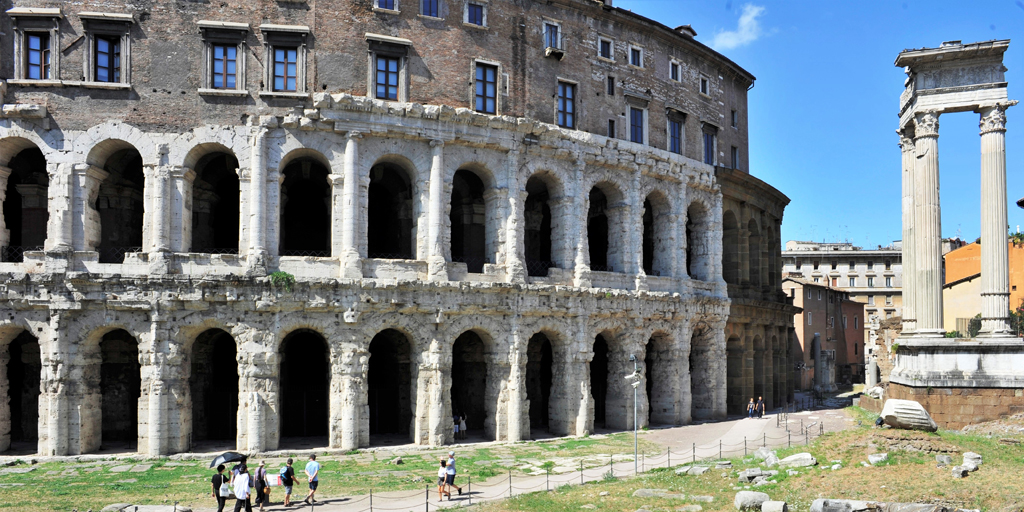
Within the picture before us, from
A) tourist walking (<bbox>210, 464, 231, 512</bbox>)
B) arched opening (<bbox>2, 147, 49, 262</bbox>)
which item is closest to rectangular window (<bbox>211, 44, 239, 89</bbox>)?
arched opening (<bbox>2, 147, 49, 262</bbox>)

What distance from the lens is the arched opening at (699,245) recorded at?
126ft

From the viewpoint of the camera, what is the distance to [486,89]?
31.2 meters

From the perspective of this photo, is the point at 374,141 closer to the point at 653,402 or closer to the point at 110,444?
the point at 110,444

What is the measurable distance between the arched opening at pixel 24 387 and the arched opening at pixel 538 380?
759 inches

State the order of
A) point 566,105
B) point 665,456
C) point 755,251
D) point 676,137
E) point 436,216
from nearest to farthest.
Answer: point 665,456 → point 436,216 → point 566,105 → point 676,137 → point 755,251

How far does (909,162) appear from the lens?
32.1 m

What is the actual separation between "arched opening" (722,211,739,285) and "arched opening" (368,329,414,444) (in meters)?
19.5

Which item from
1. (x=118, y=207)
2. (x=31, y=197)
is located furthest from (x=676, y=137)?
(x=31, y=197)

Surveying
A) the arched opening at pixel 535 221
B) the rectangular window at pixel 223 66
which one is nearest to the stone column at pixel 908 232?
the arched opening at pixel 535 221

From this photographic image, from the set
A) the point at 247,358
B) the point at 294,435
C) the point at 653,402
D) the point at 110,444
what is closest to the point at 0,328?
the point at 110,444

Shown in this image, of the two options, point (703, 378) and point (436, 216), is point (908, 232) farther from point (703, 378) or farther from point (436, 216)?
point (436, 216)

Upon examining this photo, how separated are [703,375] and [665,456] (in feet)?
39.8

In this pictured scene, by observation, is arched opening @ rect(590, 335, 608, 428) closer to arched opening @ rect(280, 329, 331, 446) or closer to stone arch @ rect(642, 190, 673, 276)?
stone arch @ rect(642, 190, 673, 276)

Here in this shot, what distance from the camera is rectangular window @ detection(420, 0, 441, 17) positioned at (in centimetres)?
3027
